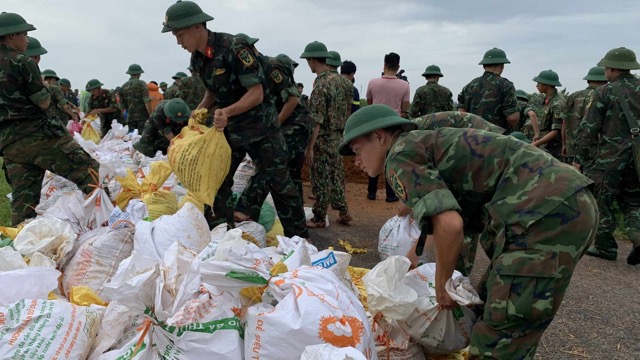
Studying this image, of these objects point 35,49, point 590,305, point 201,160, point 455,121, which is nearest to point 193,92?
point 35,49

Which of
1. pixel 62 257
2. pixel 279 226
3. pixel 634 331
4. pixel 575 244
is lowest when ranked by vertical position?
pixel 634 331

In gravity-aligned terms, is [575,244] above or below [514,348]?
above

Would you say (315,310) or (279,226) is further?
(279,226)

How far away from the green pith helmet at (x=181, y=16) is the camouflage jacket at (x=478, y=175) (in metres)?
2.03

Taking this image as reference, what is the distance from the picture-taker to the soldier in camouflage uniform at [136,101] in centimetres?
959

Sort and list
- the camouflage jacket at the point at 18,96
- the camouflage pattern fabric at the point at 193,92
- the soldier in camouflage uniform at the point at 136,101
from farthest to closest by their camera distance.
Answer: the soldier in camouflage uniform at the point at 136,101 < the camouflage pattern fabric at the point at 193,92 < the camouflage jacket at the point at 18,96

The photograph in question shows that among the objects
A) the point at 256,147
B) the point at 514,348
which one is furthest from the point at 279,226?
the point at 514,348

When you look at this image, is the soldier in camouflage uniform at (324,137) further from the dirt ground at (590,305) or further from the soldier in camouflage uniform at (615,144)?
the soldier in camouflage uniform at (615,144)

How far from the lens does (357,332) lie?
1.85m

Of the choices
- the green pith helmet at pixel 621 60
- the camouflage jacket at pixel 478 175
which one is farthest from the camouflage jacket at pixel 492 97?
the camouflage jacket at pixel 478 175

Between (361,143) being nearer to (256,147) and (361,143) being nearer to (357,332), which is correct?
(357,332)

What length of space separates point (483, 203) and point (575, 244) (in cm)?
36

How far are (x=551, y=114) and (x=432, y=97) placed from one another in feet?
5.71

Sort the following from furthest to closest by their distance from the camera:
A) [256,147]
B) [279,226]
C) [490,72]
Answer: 1. [490,72]
2. [279,226]
3. [256,147]
